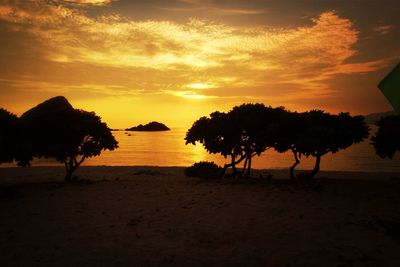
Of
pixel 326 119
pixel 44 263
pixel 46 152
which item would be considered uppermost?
pixel 326 119

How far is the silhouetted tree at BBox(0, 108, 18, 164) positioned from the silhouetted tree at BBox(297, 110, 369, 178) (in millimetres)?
21593

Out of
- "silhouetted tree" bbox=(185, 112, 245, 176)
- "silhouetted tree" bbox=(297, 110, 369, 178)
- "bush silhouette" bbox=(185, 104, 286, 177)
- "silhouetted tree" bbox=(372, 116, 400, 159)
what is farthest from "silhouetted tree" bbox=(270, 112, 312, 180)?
"silhouetted tree" bbox=(372, 116, 400, 159)

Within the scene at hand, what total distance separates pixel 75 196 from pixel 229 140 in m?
15.1

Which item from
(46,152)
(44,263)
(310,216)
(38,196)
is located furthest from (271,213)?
(46,152)

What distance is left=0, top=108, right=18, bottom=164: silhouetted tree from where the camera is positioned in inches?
894

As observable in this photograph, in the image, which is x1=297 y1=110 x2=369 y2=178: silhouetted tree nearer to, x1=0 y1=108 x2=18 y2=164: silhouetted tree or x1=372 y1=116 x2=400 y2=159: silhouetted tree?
x1=372 y1=116 x2=400 y2=159: silhouetted tree

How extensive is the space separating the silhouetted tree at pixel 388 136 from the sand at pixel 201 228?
17.9 ft

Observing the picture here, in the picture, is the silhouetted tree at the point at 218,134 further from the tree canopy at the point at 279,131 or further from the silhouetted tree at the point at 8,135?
the silhouetted tree at the point at 8,135

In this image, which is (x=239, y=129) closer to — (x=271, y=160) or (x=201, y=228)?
(x=201, y=228)

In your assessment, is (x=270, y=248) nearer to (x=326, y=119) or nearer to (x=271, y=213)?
(x=271, y=213)

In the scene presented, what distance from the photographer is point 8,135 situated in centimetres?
2303

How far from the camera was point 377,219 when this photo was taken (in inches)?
577

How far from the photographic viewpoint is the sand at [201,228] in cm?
1048

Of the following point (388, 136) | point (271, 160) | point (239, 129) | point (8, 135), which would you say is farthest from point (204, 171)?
point (271, 160)
